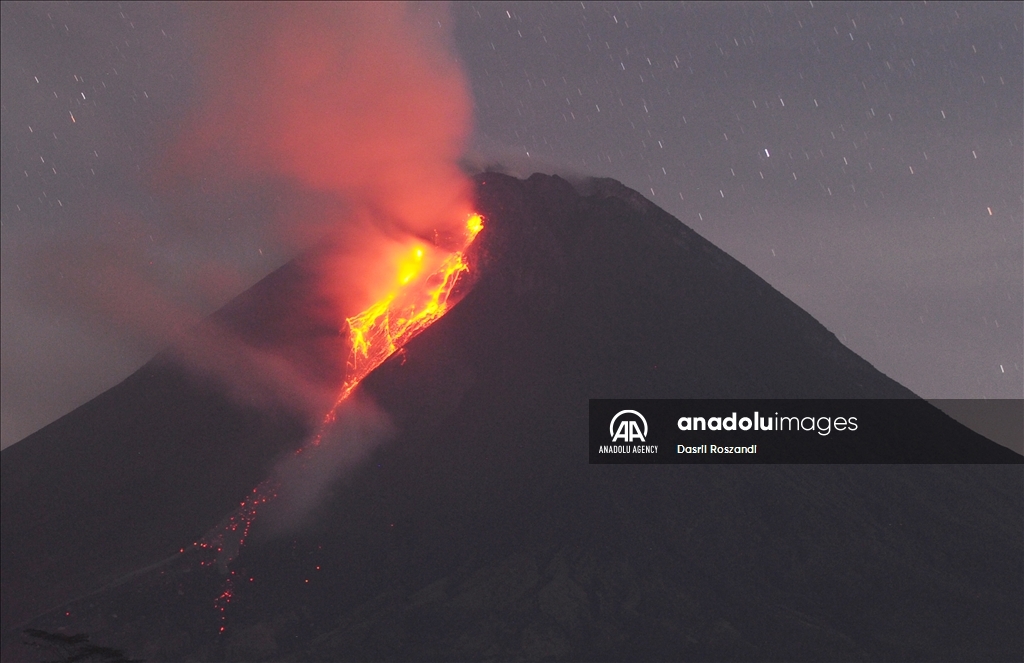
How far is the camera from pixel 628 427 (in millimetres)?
88188

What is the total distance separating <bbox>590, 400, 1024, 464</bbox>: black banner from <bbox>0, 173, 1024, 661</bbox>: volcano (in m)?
1.54

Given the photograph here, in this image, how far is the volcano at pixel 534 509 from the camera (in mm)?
79875

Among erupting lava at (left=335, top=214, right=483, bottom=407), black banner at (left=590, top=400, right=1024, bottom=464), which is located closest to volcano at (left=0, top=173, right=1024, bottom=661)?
black banner at (left=590, top=400, right=1024, bottom=464)

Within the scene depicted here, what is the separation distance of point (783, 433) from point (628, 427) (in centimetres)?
2774

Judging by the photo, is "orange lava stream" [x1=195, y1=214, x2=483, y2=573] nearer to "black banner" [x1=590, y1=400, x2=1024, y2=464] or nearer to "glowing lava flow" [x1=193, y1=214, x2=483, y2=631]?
"glowing lava flow" [x1=193, y1=214, x2=483, y2=631]

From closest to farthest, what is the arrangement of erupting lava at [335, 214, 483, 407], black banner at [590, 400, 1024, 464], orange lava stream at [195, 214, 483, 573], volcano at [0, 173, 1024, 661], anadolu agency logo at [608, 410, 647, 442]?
volcano at [0, 173, 1024, 661], anadolu agency logo at [608, 410, 647, 442], black banner at [590, 400, 1024, 464], orange lava stream at [195, 214, 483, 573], erupting lava at [335, 214, 483, 407]

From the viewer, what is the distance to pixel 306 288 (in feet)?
370

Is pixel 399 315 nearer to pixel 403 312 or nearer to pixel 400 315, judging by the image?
pixel 400 315

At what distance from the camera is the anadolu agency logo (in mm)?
86438

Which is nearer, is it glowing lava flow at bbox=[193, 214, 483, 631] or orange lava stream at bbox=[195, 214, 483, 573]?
glowing lava flow at bbox=[193, 214, 483, 631]

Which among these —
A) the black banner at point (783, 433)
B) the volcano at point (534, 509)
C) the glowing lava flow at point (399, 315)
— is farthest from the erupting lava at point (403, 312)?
the black banner at point (783, 433)

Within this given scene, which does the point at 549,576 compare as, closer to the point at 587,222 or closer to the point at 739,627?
the point at 739,627

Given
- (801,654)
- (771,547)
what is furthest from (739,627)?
(771,547)

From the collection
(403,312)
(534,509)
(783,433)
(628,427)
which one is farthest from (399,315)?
(783,433)
